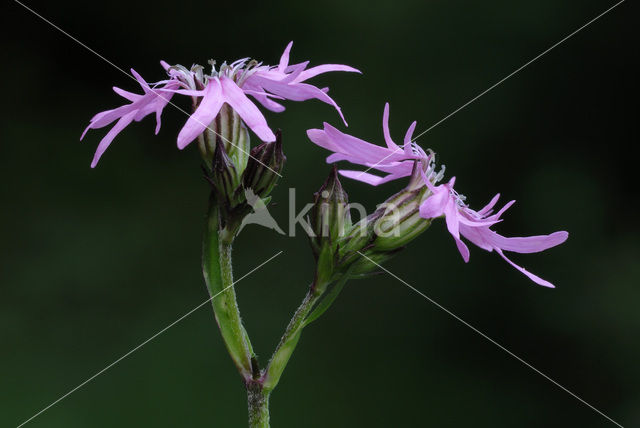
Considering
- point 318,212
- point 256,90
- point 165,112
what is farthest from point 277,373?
point 165,112

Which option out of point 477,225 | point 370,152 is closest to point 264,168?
point 370,152

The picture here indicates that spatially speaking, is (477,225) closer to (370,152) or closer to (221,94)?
(370,152)

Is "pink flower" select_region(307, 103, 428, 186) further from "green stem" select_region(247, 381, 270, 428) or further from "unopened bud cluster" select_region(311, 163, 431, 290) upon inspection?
"green stem" select_region(247, 381, 270, 428)

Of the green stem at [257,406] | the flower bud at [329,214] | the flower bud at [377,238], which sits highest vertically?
the flower bud at [329,214]

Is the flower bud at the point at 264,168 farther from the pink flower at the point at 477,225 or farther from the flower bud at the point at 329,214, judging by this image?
the pink flower at the point at 477,225

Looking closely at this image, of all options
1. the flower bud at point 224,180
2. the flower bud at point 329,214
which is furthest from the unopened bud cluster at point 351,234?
the flower bud at point 224,180
